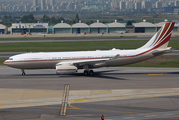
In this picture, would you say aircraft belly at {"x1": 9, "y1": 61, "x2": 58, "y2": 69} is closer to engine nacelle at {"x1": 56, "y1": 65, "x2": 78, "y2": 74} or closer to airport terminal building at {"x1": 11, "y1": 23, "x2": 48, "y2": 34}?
engine nacelle at {"x1": 56, "y1": 65, "x2": 78, "y2": 74}

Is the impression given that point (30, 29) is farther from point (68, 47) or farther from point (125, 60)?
point (125, 60)

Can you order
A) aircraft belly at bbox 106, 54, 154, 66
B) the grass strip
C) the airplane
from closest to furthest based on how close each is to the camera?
the airplane, aircraft belly at bbox 106, 54, 154, 66, the grass strip

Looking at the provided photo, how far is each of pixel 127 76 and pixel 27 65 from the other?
680 inches

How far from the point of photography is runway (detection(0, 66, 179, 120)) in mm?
23938

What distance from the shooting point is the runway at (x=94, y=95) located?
2394 cm

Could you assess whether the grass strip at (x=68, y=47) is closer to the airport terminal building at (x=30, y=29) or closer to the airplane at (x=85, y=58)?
the airplane at (x=85, y=58)

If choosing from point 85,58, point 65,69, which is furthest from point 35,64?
point 85,58

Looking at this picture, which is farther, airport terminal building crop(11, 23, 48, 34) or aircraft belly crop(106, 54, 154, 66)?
airport terminal building crop(11, 23, 48, 34)

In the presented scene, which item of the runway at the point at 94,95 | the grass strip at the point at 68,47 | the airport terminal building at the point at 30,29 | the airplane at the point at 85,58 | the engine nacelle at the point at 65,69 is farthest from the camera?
the airport terminal building at the point at 30,29

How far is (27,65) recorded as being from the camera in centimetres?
4228

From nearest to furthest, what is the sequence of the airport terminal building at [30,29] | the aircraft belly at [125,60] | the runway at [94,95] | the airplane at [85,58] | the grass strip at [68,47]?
the runway at [94,95] → the airplane at [85,58] → the aircraft belly at [125,60] → the grass strip at [68,47] → the airport terminal building at [30,29]

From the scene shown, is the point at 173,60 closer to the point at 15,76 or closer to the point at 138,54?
the point at 138,54

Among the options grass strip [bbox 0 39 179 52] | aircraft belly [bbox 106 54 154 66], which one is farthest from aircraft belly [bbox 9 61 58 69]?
grass strip [bbox 0 39 179 52]

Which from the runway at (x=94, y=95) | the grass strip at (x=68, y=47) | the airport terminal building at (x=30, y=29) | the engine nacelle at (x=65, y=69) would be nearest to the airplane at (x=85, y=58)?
the engine nacelle at (x=65, y=69)
